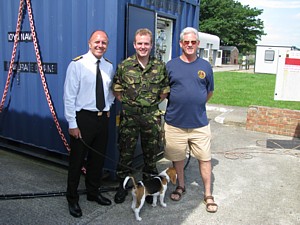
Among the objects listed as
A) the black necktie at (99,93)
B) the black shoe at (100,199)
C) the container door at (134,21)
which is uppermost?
the container door at (134,21)

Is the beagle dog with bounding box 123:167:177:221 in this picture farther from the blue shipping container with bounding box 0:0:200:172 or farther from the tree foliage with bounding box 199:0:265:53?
the tree foliage with bounding box 199:0:265:53

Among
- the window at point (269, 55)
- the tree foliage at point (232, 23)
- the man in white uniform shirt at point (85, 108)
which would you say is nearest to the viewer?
the man in white uniform shirt at point (85, 108)

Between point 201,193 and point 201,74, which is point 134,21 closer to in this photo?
point 201,74

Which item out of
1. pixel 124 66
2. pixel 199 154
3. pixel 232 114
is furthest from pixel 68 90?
pixel 232 114

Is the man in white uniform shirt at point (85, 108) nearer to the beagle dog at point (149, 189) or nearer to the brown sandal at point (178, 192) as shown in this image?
the beagle dog at point (149, 189)

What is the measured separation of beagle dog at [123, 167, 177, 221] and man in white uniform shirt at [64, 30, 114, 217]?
525 millimetres

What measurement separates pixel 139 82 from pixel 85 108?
607mm

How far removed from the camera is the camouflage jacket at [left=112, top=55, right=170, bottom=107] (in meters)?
3.33

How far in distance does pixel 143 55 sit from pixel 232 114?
583cm

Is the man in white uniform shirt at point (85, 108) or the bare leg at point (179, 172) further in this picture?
the bare leg at point (179, 172)

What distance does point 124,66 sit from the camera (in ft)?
11.0

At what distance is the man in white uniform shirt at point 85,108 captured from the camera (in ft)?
10.4

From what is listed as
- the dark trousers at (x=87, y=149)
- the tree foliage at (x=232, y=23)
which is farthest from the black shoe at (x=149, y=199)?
the tree foliage at (x=232, y=23)

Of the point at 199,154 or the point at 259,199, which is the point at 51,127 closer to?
the point at 199,154
